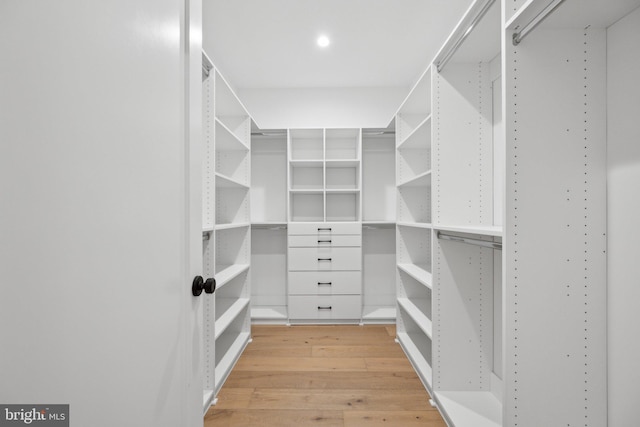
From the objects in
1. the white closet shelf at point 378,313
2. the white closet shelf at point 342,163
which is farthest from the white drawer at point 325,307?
the white closet shelf at point 342,163

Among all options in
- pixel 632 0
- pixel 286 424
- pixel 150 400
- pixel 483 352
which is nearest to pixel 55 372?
pixel 150 400

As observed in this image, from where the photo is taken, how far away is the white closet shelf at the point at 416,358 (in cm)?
193

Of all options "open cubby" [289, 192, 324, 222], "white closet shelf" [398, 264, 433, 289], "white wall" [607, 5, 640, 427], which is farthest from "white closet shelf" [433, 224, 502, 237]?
"open cubby" [289, 192, 324, 222]

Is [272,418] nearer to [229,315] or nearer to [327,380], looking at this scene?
[327,380]

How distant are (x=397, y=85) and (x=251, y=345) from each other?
3.16m

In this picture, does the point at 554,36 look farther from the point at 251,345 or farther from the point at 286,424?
the point at 251,345

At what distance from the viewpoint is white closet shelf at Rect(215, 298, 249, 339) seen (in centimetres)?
196

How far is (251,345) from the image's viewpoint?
260cm

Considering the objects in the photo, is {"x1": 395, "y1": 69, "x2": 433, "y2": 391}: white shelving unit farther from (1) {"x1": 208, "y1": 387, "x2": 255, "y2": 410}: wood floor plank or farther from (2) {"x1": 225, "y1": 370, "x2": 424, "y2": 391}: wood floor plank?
(1) {"x1": 208, "y1": 387, "x2": 255, "y2": 410}: wood floor plank

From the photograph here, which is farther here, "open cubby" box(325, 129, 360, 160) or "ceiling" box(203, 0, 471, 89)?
"open cubby" box(325, 129, 360, 160)

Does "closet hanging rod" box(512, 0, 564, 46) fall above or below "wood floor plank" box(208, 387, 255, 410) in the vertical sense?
above

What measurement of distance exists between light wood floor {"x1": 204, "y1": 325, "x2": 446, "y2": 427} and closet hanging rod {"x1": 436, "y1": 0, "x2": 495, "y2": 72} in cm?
206

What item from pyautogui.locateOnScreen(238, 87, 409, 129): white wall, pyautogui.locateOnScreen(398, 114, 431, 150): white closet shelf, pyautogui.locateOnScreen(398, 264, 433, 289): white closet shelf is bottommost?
pyautogui.locateOnScreen(398, 264, 433, 289): white closet shelf

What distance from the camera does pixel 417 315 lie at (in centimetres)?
227
